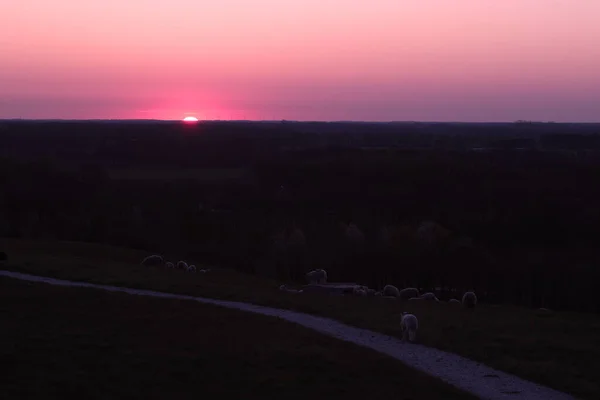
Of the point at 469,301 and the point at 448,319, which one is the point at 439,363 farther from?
the point at 469,301

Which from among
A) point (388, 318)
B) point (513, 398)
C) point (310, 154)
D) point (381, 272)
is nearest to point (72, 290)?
point (388, 318)

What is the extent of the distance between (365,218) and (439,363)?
145 ft

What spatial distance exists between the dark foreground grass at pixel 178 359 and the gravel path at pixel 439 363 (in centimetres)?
60

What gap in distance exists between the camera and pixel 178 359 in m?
13.7

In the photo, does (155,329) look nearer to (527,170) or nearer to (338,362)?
(338,362)

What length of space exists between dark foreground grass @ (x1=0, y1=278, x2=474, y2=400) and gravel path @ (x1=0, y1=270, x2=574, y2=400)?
1.95 feet

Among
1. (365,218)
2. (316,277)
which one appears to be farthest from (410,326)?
(365,218)

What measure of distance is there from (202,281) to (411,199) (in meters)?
45.7

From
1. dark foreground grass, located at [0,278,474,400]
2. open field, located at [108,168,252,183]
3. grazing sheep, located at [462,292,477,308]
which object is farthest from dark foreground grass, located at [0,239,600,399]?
open field, located at [108,168,252,183]

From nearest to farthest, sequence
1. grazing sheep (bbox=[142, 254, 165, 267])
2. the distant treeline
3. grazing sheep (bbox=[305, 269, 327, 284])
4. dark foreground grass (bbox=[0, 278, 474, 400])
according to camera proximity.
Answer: dark foreground grass (bbox=[0, 278, 474, 400]), grazing sheep (bbox=[305, 269, 327, 284]), grazing sheep (bbox=[142, 254, 165, 267]), the distant treeline

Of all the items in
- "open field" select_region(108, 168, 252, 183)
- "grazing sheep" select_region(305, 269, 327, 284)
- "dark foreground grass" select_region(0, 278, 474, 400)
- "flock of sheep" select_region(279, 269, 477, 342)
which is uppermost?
"dark foreground grass" select_region(0, 278, 474, 400)

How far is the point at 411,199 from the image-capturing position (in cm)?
6775

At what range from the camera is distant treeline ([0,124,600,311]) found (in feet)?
120

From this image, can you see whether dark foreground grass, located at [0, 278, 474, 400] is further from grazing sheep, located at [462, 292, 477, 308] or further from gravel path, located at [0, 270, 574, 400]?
grazing sheep, located at [462, 292, 477, 308]
